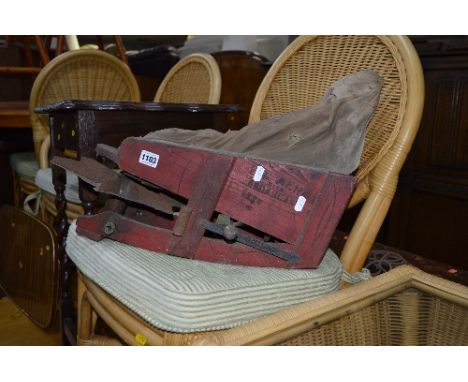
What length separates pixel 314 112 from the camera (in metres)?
0.83

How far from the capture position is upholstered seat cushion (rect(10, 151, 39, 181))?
1.77 m

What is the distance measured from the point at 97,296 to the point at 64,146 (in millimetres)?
511

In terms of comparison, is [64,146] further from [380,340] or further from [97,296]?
[380,340]

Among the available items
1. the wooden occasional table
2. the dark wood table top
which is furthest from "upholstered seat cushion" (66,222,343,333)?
the dark wood table top

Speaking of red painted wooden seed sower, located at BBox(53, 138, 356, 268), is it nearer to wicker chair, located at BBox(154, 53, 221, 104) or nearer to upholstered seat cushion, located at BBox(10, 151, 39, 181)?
wicker chair, located at BBox(154, 53, 221, 104)

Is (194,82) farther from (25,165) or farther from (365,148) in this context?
(365,148)

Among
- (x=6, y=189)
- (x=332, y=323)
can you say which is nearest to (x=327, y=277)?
(x=332, y=323)

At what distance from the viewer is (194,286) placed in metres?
0.59

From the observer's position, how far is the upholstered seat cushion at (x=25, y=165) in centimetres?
177

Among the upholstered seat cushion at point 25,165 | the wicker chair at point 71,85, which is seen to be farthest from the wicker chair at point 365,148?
the upholstered seat cushion at point 25,165

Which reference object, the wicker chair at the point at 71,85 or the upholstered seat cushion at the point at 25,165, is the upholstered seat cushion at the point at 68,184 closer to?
the wicker chair at the point at 71,85

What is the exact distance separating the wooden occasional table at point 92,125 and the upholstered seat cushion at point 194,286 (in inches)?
14.6

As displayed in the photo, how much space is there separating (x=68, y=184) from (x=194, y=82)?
590 millimetres

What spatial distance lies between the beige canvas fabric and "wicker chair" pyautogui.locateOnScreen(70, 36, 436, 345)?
0.05 metres
